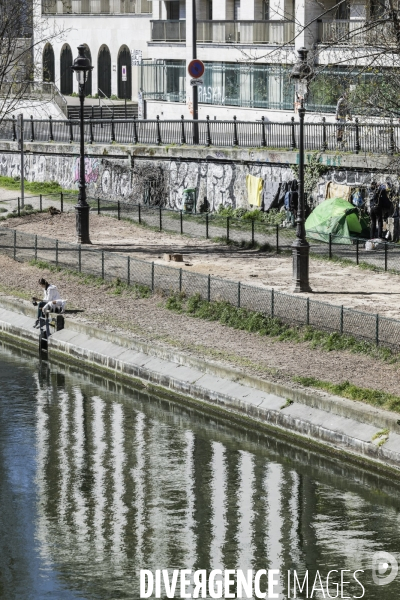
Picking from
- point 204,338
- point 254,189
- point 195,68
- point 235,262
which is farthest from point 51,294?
point 195,68

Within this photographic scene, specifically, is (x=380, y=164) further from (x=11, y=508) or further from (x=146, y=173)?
(x=11, y=508)

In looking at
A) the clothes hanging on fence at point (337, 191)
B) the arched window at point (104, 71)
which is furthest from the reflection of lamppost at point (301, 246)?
the arched window at point (104, 71)

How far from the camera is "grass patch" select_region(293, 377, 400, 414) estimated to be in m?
22.6

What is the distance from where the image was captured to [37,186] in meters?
50.0

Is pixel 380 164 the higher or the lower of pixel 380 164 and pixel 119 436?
the higher

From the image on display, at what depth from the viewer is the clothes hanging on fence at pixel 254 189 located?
1627 inches

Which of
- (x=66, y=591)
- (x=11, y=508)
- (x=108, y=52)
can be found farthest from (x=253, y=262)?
(x=108, y=52)

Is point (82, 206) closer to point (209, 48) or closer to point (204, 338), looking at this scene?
point (204, 338)

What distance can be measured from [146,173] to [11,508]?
26497 mm

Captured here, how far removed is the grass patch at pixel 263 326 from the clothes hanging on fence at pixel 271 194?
10.2 meters

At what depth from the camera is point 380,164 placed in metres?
37.0

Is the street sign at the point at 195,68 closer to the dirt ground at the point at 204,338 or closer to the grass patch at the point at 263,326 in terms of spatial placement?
the dirt ground at the point at 204,338

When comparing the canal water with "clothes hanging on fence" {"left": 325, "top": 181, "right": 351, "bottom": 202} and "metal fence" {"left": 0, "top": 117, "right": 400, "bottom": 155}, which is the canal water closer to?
"metal fence" {"left": 0, "top": 117, "right": 400, "bottom": 155}

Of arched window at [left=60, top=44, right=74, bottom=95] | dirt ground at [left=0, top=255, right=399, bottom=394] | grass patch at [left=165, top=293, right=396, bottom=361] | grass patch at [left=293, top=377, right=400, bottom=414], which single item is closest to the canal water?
grass patch at [left=293, top=377, right=400, bottom=414]
